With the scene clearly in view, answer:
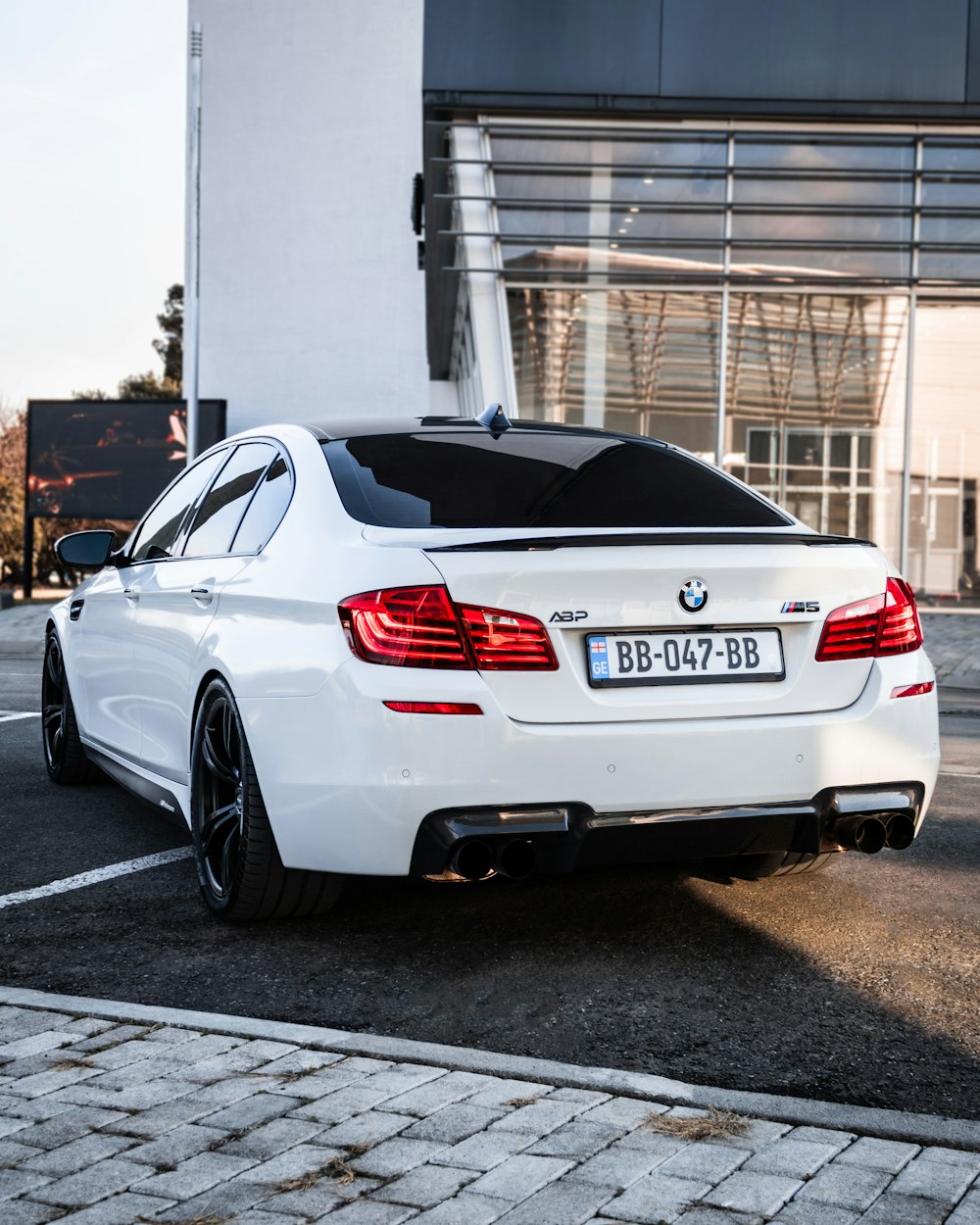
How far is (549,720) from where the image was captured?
3.80m

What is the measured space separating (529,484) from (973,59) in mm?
17834

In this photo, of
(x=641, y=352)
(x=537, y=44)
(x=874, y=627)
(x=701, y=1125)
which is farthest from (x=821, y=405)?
(x=701, y=1125)

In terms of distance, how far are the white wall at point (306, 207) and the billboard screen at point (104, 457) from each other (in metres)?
11.9

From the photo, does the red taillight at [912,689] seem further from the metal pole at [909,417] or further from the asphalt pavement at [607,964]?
the metal pole at [909,417]

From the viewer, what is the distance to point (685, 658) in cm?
395

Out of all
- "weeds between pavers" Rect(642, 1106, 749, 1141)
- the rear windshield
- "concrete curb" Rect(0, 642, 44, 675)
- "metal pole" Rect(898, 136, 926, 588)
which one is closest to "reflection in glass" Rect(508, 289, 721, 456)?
"metal pole" Rect(898, 136, 926, 588)

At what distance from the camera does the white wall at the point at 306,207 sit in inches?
1665

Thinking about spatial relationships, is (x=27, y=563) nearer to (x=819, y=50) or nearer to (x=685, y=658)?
(x=819, y=50)

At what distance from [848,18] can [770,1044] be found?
1921 cm

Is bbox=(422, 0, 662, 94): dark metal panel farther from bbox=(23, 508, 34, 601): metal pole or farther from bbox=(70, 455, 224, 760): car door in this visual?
bbox=(70, 455, 224, 760): car door

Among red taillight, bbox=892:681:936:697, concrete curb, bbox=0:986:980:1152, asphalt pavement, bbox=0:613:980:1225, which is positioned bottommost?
asphalt pavement, bbox=0:613:980:1225

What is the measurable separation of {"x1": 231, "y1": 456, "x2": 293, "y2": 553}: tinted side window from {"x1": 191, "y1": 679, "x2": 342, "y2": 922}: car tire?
48 centimetres

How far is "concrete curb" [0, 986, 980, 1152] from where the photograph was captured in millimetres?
2826

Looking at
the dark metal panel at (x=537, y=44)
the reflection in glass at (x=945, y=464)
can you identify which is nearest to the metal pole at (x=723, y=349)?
the dark metal panel at (x=537, y=44)
